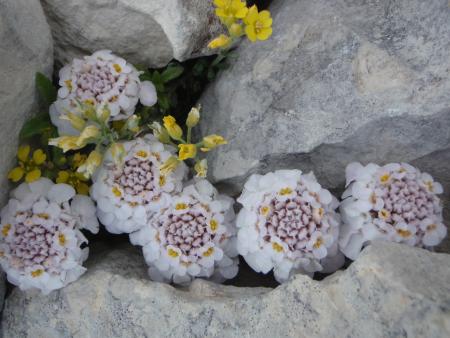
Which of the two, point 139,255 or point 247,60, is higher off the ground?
point 247,60

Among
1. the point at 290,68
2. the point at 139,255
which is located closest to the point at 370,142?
the point at 290,68

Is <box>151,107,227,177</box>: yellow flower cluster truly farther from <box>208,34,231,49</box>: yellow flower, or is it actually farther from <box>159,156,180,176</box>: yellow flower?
<box>208,34,231,49</box>: yellow flower

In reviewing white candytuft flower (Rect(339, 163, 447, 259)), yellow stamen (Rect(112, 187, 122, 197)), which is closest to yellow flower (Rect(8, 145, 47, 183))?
yellow stamen (Rect(112, 187, 122, 197))

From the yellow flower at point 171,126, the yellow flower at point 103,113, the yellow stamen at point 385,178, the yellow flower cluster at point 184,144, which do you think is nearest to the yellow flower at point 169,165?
the yellow flower cluster at point 184,144

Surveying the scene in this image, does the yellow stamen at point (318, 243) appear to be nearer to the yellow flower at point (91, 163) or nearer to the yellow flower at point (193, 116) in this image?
the yellow flower at point (193, 116)

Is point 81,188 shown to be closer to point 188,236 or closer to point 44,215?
point 44,215

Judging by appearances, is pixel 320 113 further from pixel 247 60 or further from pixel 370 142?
pixel 247 60
